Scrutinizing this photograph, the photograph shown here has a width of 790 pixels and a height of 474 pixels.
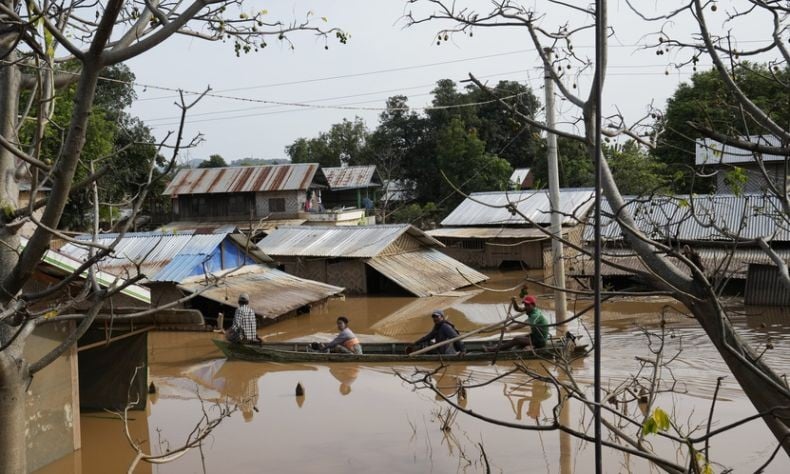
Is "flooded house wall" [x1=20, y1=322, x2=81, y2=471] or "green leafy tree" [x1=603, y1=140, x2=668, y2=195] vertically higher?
"green leafy tree" [x1=603, y1=140, x2=668, y2=195]

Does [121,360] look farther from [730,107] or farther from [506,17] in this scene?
[730,107]

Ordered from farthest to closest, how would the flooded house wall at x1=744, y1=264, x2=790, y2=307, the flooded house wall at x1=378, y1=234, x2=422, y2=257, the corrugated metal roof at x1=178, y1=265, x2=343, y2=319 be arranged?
1. the flooded house wall at x1=378, y1=234, x2=422, y2=257
2. the flooded house wall at x1=744, y1=264, x2=790, y2=307
3. the corrugated metal roof at x1=178, y1=265, x2=343, y2=319

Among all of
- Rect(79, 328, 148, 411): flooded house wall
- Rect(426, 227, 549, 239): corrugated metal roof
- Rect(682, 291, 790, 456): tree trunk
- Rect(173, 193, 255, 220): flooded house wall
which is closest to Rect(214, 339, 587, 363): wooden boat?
Rect(79, 328, 148, 411): flooded house wall

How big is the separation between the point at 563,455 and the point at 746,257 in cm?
1327

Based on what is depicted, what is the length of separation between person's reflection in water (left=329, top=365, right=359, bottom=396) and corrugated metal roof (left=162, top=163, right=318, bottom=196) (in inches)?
763

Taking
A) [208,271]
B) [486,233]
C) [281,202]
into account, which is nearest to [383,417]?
[208,271]

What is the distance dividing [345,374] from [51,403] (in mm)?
5643

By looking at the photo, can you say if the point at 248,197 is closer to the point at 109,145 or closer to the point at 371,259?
the point at 109,145

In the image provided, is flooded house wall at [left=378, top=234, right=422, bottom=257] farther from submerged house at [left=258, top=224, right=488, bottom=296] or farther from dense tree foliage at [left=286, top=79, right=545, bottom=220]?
dense tree foliage at [left=286, top=79, right=545, bottom=220]

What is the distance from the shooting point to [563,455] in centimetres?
920

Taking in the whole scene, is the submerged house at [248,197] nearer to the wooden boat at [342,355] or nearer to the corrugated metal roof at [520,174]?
the corrugated metal roof at [520,174]

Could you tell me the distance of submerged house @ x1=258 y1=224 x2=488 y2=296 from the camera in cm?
2217

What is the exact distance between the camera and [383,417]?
1121cm

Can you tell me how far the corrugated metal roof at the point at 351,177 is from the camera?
3772 cm
